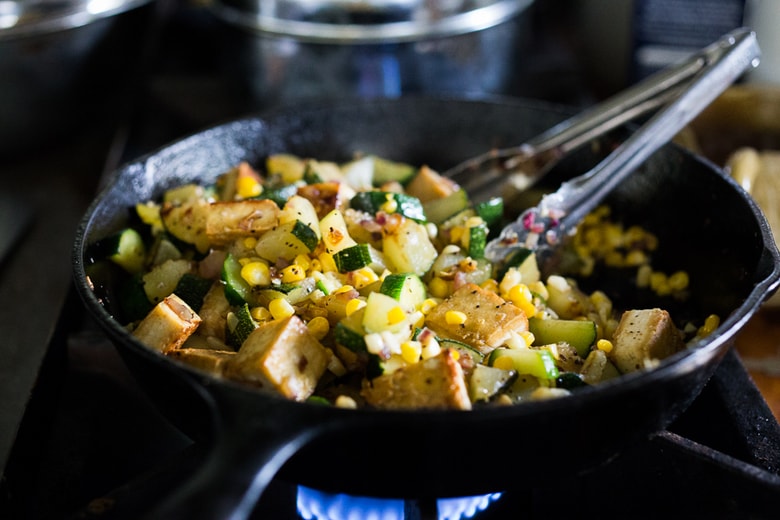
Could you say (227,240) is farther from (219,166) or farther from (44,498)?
(44,498)

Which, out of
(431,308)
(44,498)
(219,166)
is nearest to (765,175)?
(431,308)

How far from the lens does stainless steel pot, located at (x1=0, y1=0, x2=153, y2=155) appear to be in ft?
7.02

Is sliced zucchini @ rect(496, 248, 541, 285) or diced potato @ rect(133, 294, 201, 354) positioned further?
sliced zucchini @ rect(496, 248, 541, 285)

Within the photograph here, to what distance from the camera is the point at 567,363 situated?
1.41 m

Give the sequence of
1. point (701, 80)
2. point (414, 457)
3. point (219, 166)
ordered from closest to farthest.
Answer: point (414, 457) < point (701, 80) < point (219, 166)

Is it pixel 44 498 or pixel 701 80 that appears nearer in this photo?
pixel 44 498

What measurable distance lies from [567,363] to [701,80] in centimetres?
74

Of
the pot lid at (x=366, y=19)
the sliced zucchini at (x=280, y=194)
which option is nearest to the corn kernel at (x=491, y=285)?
the sliced zucchini at (x=280, y=194)

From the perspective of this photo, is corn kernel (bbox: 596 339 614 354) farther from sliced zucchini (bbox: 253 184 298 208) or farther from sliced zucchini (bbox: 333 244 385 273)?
sliced zucchini (bbox: 253 184 298 208)

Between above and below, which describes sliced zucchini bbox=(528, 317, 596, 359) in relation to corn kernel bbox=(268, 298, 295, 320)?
below

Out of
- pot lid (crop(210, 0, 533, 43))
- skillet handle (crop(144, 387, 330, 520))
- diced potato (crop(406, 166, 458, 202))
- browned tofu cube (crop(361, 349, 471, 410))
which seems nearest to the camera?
skillet handle (crop(144, 387, 330, 520))

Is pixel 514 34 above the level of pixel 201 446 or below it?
above

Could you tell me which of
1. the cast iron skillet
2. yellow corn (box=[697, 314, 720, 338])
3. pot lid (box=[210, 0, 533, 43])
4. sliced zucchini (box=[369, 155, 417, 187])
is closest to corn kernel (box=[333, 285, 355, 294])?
the cast iron skillet

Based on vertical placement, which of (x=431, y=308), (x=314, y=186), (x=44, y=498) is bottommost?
(x=44, y=498)
